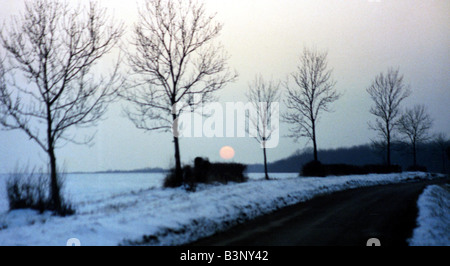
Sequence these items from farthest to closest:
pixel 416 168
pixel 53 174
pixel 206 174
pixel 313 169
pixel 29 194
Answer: pixel 416 168 < pixel 313 169 < pixel 206 174 < pixel 53 174 < pixel 29 194

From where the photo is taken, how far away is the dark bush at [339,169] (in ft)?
105

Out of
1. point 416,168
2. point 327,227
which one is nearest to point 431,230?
point 327,227

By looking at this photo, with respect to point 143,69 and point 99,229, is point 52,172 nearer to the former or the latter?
point 99,229

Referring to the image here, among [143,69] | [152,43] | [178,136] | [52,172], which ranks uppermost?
[152,43]

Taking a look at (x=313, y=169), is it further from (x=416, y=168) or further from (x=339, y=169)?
(x=416, y=168)

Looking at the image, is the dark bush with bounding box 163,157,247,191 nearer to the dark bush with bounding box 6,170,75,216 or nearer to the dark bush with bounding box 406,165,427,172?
the dark bush with bounding box 6,170,75,216

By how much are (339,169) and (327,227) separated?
1109 inches

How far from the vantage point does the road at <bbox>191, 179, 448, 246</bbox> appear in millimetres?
8117

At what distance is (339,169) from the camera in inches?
1435

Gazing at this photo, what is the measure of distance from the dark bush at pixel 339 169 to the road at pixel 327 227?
18058mm

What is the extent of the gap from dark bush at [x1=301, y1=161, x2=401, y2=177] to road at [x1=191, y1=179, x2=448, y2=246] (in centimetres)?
1806
